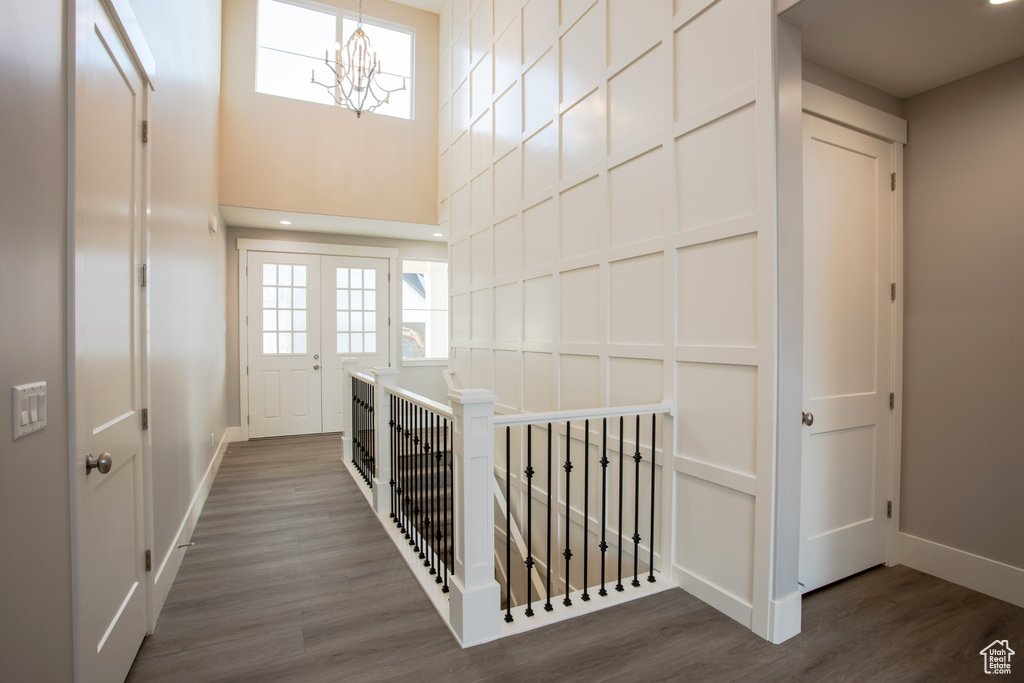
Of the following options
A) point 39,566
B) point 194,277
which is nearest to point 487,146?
point 194,277

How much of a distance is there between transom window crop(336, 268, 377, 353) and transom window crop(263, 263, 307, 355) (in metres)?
0.45

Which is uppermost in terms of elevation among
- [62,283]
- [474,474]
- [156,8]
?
[156,8]

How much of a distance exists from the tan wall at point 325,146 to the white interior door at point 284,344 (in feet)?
3.84

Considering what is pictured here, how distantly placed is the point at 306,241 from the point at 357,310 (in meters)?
1.06

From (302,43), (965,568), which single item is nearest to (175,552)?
(965,568)

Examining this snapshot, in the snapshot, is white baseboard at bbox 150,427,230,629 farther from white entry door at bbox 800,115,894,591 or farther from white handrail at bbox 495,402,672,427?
white entry door at bbox 800,115,894,591

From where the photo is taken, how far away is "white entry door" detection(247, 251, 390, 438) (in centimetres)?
612

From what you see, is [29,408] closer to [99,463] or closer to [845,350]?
[99,463]

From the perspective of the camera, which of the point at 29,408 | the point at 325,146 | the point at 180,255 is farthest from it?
the point at 325,146

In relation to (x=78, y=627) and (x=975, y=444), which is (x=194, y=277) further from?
(x=975, y=444)

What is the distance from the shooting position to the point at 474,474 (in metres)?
2.00

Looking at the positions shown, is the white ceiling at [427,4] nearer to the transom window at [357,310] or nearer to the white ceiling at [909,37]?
the transom window at [357,310]

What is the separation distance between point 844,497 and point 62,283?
10.4ft

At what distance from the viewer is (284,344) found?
6.25 meters
